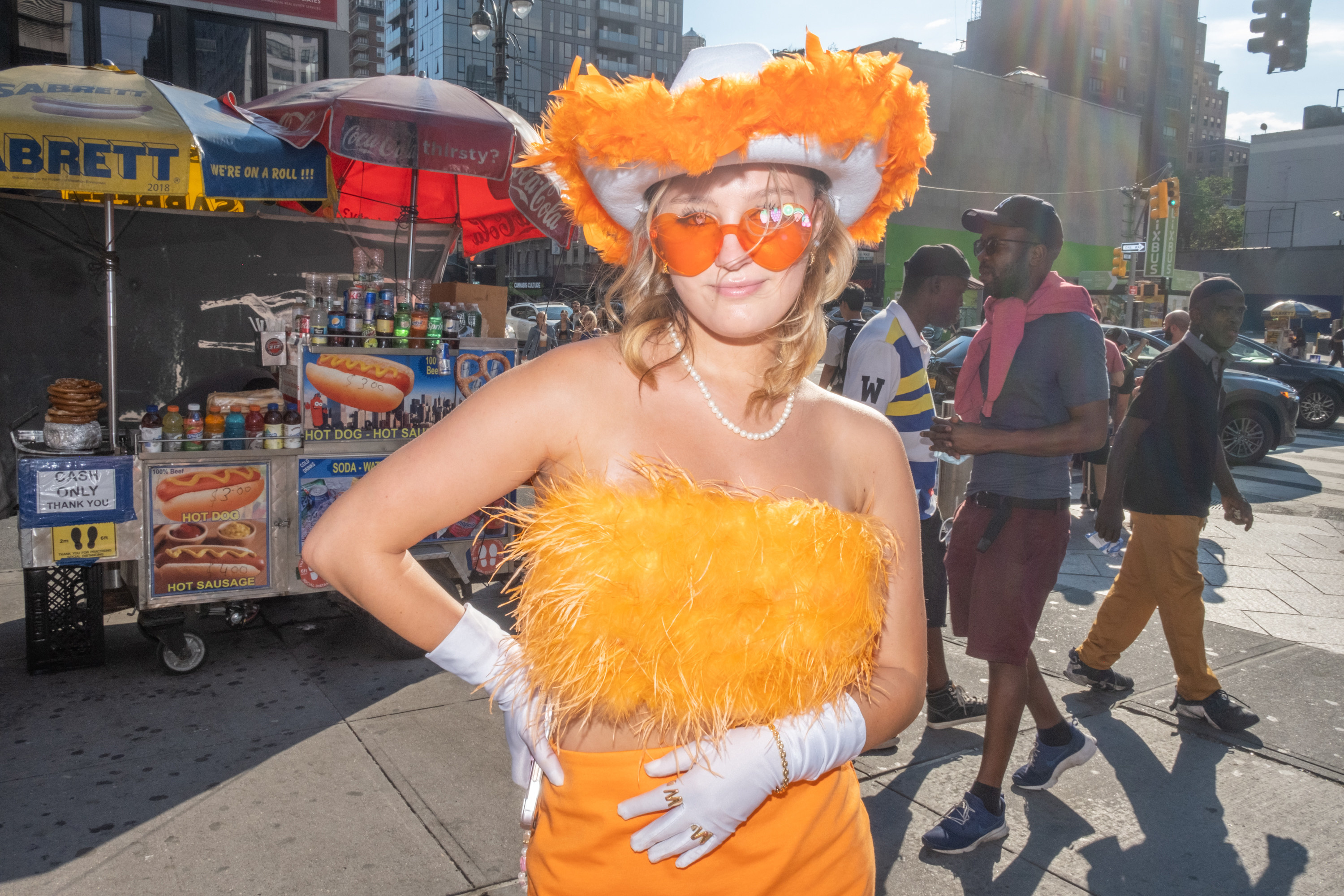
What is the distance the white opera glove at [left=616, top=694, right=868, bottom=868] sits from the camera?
1361mm

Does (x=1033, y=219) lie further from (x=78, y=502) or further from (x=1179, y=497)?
(x=78, y=502)

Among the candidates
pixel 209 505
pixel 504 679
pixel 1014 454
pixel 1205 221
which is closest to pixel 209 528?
pixel 209 505

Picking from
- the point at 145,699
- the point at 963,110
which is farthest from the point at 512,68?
the point at 145,699

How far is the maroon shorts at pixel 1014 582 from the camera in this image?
3.18 metres

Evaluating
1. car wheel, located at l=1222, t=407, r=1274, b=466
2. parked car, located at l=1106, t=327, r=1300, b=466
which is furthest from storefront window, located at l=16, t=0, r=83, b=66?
car wheel, located at l=1222, t=407, r=1274, b=466

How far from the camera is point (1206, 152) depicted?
116062 millimetres

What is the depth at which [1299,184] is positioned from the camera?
57.9 metres

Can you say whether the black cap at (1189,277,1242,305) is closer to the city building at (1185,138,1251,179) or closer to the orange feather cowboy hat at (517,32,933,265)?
the orange feather cowboy hat at (517,32,933,265)

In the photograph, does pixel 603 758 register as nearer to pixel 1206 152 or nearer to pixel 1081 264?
pixel 1081 264

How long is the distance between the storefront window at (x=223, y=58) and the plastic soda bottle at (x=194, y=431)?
21.0 feet

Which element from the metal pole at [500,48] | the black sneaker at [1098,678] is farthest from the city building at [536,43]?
the black sneaker at [1098,678]

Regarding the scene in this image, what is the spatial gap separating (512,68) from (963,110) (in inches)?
1883

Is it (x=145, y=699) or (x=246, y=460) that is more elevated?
(x=246, y=460)

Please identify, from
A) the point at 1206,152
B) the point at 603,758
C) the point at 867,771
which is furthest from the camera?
the point at 1206,152
